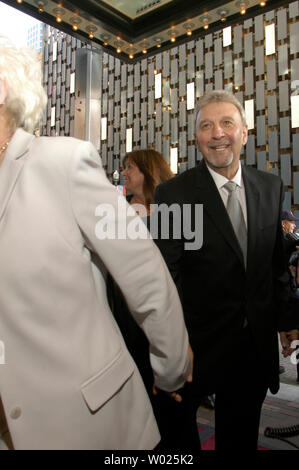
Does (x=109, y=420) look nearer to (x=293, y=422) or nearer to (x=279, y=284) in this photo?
(x=279, y=284)

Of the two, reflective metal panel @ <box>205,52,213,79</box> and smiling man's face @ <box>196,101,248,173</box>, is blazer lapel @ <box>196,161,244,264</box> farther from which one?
reflective metal panel @ <box>205,52,213,79</box>

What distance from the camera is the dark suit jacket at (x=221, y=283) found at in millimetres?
1541

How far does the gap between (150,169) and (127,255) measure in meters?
1.93

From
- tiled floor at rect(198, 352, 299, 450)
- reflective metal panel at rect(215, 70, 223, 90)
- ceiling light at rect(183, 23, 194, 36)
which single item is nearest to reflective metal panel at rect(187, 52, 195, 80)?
reflective metal panel at rect(215, 70, 223, 90)

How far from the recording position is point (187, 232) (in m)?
1.53

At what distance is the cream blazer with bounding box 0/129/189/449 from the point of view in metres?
0.82

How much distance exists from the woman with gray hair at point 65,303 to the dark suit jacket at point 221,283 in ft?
1.97

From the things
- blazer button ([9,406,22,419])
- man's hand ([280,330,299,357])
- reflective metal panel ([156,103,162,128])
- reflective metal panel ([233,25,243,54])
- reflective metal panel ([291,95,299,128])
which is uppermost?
reflective metal panel ([233,25,243,54])

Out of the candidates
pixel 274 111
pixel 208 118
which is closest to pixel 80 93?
pixel 208 118

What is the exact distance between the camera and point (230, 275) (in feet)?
5.06

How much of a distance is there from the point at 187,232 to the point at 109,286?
0.39 m

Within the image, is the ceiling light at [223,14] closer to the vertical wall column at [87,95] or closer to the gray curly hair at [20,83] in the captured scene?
the vertical wall column at [87,95]

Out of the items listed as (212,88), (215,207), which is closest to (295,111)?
(212,88)

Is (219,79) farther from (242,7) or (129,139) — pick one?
(242,7)
